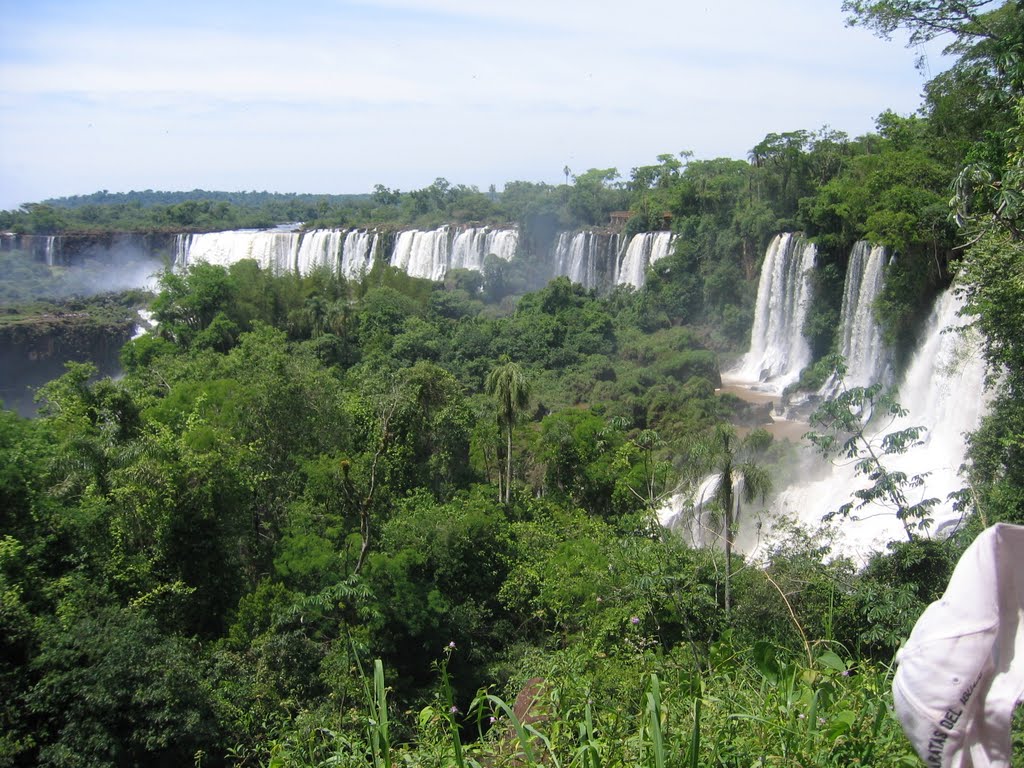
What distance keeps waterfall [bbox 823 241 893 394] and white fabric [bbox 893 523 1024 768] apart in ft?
65.2

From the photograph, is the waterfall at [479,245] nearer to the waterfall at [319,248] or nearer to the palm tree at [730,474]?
the waterfall at [319,248]

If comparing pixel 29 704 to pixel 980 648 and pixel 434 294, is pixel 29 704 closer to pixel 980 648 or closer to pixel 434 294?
pixel 980 648

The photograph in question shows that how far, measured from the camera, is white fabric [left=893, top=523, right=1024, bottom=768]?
176cm

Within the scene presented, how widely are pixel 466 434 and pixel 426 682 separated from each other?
7.72 meters

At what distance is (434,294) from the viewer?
1449 inches

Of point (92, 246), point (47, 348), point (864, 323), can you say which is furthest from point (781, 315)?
point (92, 246)

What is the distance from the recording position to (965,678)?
1.74 m

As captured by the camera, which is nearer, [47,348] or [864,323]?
[864,323]

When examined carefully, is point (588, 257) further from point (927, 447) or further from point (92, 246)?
point (92, 246)

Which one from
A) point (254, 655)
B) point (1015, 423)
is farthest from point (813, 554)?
point (254, 655)

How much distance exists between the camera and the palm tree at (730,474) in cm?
1065

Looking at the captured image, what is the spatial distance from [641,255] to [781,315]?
11184mm

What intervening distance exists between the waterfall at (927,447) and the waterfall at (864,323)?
213cm

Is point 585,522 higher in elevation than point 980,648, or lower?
lower
